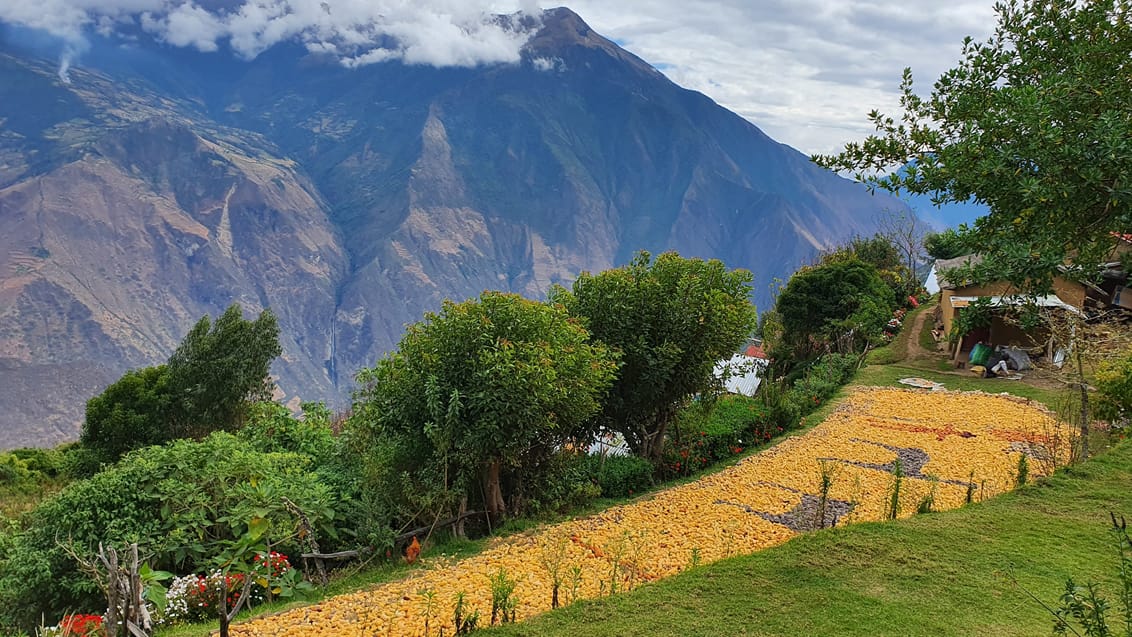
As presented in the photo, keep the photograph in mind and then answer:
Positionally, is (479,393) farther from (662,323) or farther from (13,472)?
(13,472)

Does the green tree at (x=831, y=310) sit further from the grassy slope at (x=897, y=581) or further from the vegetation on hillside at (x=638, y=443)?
the grassy slope at (x=897, y=581)

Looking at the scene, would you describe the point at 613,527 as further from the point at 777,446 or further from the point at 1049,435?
the point at 1049,435

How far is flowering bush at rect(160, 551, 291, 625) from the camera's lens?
6676mm

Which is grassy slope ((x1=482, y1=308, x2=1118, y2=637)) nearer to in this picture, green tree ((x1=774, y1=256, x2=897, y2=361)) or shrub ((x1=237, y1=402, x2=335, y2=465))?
shrub ((x1=237, y1=402, x2=335, y2=465))

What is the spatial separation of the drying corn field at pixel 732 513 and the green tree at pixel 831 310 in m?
8.99

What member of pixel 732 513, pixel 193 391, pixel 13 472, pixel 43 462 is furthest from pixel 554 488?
pixel 43 462

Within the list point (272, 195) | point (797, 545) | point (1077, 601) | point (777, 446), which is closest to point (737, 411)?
point (777, 446)

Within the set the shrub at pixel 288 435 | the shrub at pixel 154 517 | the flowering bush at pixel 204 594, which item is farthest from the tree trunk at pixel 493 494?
the flowering bush at pixel 204 594

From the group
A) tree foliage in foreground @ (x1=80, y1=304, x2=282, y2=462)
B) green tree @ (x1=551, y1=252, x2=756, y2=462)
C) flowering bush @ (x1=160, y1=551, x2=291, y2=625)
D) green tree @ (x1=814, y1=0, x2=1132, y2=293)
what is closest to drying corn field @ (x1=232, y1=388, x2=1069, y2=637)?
flowering bush @ (x1=160, y1=551, x2=291, y2=625)

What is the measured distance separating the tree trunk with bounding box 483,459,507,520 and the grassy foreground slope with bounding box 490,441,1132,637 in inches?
152

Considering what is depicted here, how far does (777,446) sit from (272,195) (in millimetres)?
201493

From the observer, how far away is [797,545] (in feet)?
21.0

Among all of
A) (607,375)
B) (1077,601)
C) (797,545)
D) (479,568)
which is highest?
(607,375)

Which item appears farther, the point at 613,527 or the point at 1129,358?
the point at 1129,358
